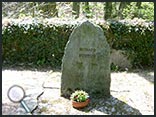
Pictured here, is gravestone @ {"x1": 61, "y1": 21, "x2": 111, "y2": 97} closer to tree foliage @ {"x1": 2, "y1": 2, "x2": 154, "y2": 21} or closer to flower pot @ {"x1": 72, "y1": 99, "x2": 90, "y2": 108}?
flower pot @ {"x1": 72, "y1": 99, "x2": 90, "y2": 108}

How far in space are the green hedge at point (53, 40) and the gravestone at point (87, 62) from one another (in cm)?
291

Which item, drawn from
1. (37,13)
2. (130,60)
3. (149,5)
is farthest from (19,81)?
(149,5)

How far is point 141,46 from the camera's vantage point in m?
9.27

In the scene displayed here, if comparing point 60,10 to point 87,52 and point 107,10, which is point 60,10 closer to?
point 107,10

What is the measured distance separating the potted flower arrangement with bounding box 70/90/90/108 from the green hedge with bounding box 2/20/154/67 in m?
3.26

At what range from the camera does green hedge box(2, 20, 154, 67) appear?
9148 millimetres

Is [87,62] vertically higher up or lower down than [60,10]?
lower down

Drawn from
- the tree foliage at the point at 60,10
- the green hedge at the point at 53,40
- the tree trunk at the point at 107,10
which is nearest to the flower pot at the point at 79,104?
the green hedge at the point at 53,40

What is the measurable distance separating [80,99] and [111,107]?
54cm

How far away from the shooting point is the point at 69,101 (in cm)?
623

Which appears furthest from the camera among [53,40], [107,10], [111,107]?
[107,10]

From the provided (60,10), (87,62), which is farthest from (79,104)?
(60,10)

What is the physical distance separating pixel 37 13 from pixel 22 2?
0.90 m

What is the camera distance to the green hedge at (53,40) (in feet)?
30.0
